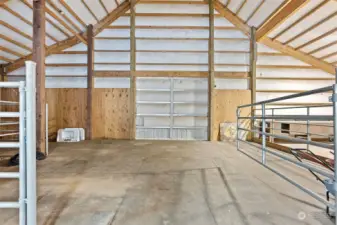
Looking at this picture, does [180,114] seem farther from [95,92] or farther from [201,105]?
[95,92]

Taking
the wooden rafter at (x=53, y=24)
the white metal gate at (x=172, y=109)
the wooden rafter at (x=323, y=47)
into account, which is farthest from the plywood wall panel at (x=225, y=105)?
the wooden rafter at (x=53, y=24)

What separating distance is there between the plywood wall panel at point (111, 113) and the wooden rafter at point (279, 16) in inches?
Answer: 175

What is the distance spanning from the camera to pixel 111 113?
791 cm

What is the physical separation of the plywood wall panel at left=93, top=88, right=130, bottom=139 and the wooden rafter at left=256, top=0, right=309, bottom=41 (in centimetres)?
443

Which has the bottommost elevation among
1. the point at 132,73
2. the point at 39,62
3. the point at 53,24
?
the point at 39,62

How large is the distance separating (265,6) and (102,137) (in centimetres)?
600

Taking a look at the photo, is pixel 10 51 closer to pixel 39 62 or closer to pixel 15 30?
pixel 15 30

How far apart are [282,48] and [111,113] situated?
5677 millimetres

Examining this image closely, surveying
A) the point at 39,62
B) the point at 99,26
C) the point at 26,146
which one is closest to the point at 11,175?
the point at 26,146

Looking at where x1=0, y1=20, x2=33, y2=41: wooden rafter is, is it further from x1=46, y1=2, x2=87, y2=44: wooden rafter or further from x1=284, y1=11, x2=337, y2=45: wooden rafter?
x1=284, y1=11, x2=337, y2=45: wooden rafter

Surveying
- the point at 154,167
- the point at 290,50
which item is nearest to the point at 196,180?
the point at 154,167

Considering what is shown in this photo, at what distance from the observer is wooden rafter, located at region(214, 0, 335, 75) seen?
24.8 ft

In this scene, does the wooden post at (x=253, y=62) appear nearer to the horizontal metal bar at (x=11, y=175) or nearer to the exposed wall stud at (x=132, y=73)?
the exposed wall stud at (x=132, y=73)

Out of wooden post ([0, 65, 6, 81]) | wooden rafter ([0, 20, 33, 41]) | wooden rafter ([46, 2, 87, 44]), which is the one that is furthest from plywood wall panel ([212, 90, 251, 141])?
wooden post ([0, 65, 6, 81])
